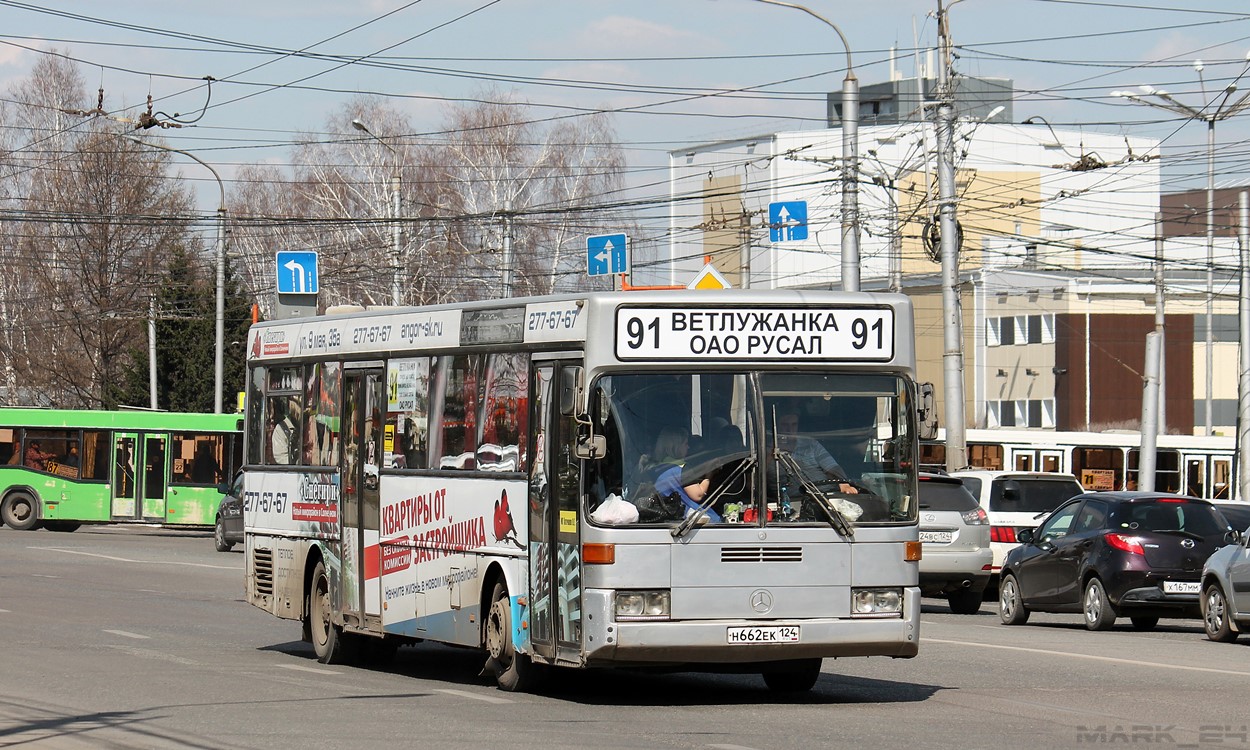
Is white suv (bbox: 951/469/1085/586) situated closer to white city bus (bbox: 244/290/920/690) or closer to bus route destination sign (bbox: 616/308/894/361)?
white city bus (bbox: 244/290/920/690)

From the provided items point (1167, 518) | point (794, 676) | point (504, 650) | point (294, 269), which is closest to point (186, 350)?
point (294, 269)

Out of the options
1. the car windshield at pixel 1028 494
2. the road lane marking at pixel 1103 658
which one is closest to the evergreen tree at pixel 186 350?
the car windshield at pixel 1028 494

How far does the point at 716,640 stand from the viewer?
11.8 metres

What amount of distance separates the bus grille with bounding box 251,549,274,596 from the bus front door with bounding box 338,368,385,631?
1.66 metres

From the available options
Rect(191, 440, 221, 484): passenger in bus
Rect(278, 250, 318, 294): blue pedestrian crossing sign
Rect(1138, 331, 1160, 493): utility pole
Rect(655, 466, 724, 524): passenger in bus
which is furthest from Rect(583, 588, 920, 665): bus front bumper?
Rect(191, 440, 221, 484): passenger in bus

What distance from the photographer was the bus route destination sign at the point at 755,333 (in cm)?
1215

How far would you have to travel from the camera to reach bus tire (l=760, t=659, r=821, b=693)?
43.3 feet

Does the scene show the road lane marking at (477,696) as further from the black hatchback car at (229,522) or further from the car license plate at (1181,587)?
the black hatchback car at (229,522)

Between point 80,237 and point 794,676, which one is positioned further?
point 80,237

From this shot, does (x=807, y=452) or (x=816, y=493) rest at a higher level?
(x=807, y=452)

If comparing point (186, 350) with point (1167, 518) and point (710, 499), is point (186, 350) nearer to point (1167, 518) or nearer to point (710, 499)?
point (1167, 518)

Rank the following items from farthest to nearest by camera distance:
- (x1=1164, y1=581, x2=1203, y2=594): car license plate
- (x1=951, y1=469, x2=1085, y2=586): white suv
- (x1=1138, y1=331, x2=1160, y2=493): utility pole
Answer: (x1=1138, y1=331, x2=1160, y2=493): utility pole < (x1=951, y1=469, x2=1085, y2=586): white suv < (x1=1164, y1=581, x2=1203, y2=594): car license plate

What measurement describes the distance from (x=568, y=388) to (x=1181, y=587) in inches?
405

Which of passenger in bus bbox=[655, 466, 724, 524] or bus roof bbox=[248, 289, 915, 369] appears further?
bus roof bbox=[248, 289, 915, 369]
